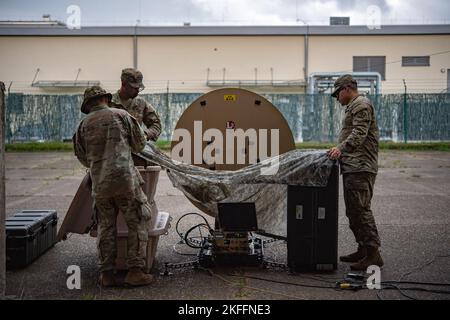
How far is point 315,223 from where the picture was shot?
601cm

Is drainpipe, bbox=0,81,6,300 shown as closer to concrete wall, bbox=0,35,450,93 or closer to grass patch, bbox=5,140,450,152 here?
grass patch, bbox=5,140,450,152

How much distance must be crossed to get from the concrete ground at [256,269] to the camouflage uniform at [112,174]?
0.45 m

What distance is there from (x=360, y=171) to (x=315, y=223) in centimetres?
74

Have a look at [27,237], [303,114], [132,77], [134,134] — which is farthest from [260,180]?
[303,114]

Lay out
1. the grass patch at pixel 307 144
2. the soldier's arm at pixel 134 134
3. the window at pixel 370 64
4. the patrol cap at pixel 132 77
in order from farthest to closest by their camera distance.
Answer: the window at pixel 370 64 → the grass patch at pixel 307 144 → the patrol cap at pixel 132 77 → the soldier's arm at pixel 134 134

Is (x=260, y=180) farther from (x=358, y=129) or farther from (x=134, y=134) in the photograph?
(x=134, y=134)

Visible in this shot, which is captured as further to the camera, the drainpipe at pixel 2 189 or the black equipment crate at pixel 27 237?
the black equipment crate at pixel 27 237

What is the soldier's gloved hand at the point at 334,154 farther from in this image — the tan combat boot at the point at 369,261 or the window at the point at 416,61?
the window at the point at 416,61

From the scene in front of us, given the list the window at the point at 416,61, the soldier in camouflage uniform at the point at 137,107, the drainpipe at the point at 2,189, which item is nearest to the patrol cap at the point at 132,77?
the soldier in camouflage uniform at the point at 137,107

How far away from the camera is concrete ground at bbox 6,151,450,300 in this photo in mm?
5410

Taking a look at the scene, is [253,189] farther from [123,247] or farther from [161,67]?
[161,67]

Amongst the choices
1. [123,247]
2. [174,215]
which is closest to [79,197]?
[123,247]

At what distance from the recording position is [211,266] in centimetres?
628

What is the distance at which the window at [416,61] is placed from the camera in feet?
96.8
